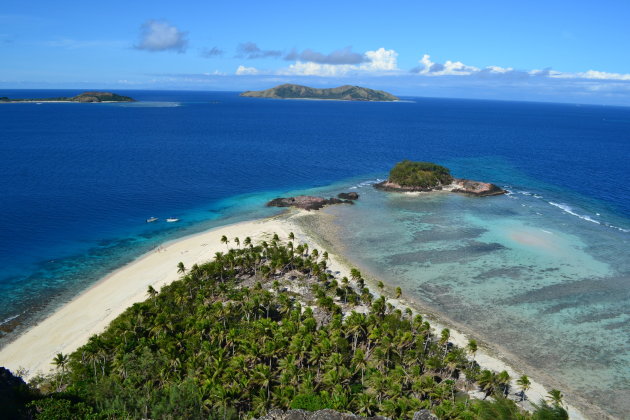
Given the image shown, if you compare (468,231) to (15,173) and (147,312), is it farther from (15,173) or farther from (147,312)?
(15,173)

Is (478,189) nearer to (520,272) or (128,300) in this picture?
(520,272)

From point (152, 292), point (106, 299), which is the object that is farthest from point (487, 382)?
point (106, 299)

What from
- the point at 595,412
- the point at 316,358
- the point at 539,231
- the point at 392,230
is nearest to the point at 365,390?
the point at 316,358

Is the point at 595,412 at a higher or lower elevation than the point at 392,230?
lower

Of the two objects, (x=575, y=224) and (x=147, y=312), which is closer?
(x=147, y=312)

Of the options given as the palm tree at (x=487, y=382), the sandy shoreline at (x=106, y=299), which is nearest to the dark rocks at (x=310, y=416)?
the palm tree at (x=487, y=382)

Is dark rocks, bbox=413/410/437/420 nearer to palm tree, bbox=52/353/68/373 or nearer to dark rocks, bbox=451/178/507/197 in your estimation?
palm tree, bbox=52/353/68/373

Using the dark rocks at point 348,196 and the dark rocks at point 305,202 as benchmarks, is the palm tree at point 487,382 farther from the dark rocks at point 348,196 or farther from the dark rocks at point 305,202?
the dark rocks at point 348,196
